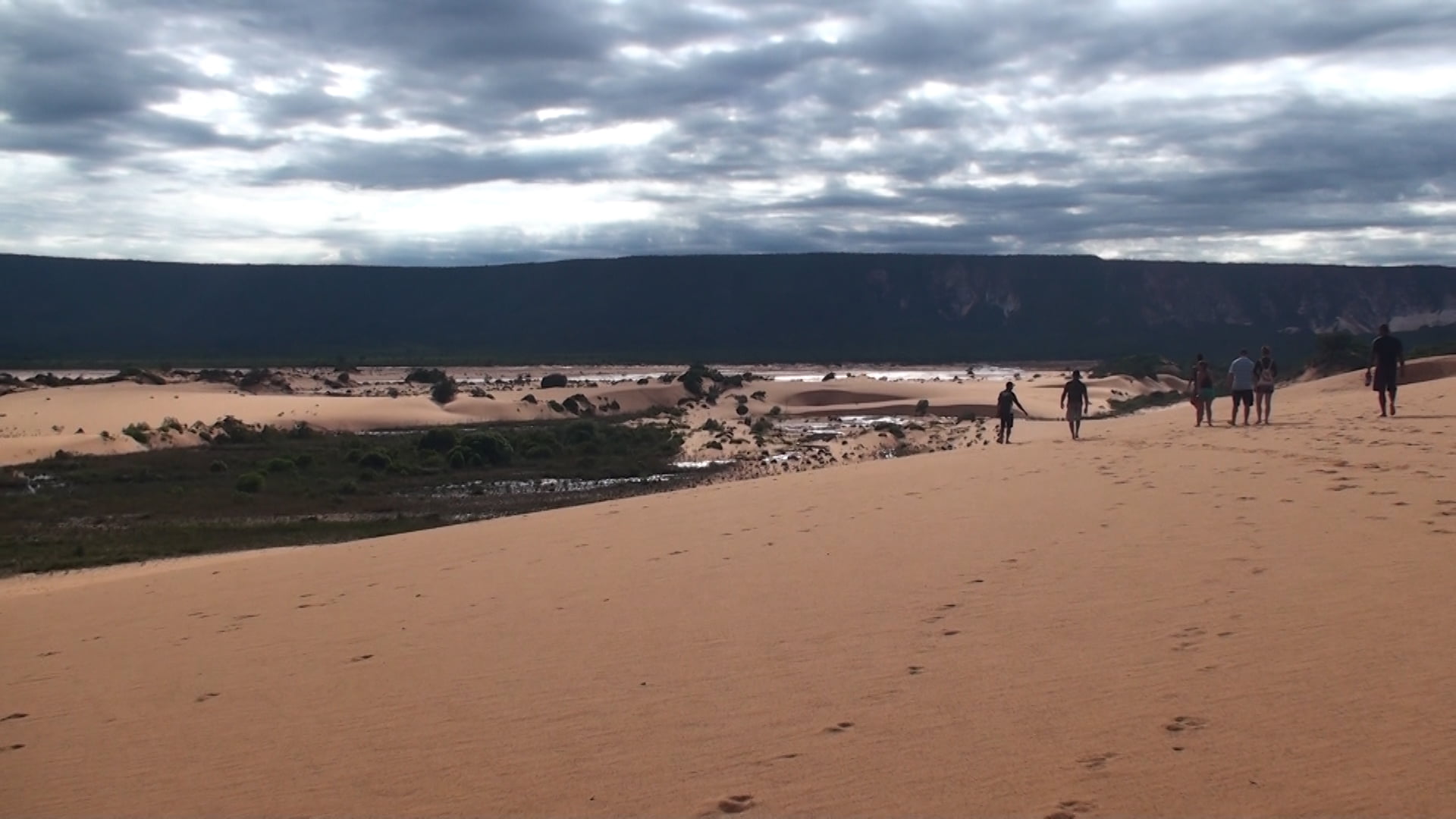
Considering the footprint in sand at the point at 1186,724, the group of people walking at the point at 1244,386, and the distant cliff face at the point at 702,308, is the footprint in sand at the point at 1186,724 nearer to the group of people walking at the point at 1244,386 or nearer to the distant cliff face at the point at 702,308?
the group of people walking at the point at 1244,386

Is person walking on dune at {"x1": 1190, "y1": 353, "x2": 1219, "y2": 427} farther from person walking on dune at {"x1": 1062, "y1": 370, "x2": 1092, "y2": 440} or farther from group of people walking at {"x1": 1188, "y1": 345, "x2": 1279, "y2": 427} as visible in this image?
person walking on dune at {"x1": 1062, "y1": 370, "x2": 1092, "y2": 440}

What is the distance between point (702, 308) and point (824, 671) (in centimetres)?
13762

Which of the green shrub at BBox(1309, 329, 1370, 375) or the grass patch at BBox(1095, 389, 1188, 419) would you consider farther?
the green shrub at BBox(1309, 329, 1370, 375)

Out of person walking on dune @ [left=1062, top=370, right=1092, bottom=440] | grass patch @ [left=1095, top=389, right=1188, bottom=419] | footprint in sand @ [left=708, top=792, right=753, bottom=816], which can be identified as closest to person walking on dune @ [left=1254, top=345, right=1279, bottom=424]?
person walking on dune @ [left=1062, top=370, right=1092, bottom=440]

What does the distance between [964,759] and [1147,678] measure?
1254 mm

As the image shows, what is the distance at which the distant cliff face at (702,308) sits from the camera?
12075cm

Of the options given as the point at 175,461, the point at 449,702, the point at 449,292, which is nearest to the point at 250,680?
the point at 449,702

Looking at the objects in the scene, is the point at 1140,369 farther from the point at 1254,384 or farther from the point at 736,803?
the point at 736,803

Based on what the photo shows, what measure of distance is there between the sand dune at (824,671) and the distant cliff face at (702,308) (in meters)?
103

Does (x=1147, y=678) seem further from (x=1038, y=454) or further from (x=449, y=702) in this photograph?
(x=1038, y=454)

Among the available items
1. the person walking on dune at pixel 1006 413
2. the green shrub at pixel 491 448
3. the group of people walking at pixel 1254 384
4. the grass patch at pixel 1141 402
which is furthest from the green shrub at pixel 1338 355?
the green shrub at pixel 491 448

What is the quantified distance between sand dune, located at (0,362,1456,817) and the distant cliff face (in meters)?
103

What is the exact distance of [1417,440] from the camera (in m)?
14.2

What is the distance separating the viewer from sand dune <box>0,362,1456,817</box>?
5.06 metres
